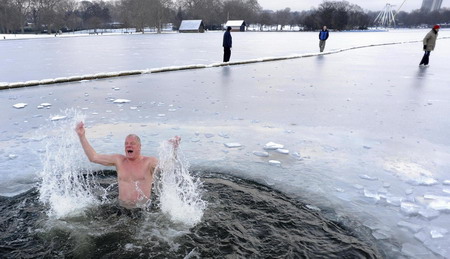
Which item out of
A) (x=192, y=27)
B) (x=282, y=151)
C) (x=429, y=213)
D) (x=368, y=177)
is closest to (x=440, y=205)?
(x=429, y=213)

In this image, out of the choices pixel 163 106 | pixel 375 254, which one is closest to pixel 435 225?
pixel 375 254

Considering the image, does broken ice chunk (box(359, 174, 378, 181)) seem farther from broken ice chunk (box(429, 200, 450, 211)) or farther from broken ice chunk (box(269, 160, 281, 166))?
broken ice chunk (box(269, 160, 281, 166))

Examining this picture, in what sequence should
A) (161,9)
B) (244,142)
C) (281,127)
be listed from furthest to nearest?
(161,9)
(281,127)
(244,142)

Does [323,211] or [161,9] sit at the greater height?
[161,9]

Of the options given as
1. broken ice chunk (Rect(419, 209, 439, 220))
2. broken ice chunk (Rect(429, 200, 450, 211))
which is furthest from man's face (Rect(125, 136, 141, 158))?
broken ice chunk (Rect(429, 200, 450, 211))

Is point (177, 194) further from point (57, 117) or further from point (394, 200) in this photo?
point (57, 117)

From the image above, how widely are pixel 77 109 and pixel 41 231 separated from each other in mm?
4290

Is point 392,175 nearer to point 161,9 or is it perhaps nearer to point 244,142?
point 244,142

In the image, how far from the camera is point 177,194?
352cm

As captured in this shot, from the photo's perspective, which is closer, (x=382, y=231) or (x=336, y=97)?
(x=382, y=231)

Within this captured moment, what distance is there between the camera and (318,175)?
4.00 m

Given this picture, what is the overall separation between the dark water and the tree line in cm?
7167

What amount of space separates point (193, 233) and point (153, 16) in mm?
77877

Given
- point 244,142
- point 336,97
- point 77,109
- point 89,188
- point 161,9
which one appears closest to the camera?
point 89,188
